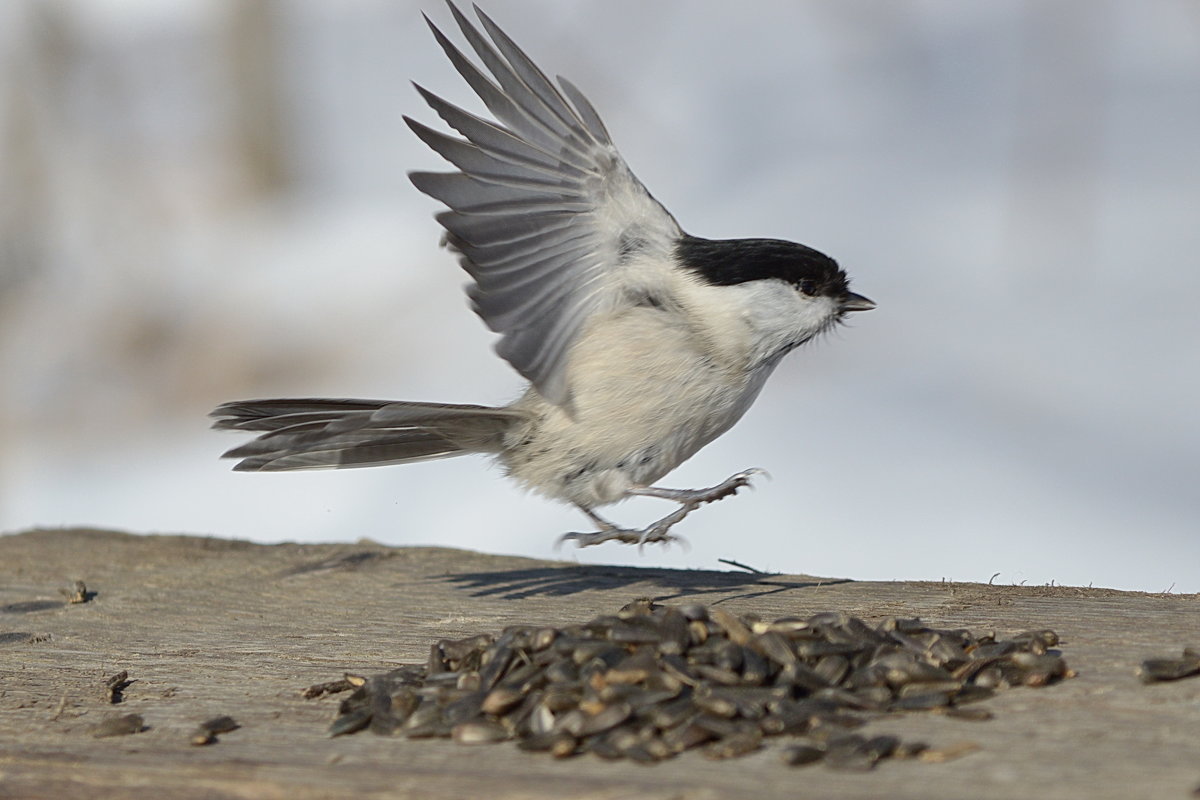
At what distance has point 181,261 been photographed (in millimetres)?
6812

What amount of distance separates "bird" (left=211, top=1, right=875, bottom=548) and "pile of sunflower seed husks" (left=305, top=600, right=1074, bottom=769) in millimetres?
673

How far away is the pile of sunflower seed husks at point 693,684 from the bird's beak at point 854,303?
1.05 metres

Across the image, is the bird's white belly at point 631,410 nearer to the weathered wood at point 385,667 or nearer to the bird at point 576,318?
the bird at point 576,318

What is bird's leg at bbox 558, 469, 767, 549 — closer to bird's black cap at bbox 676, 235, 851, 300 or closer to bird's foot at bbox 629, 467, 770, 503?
bird's foot at bbox 629, 467, 770, 503

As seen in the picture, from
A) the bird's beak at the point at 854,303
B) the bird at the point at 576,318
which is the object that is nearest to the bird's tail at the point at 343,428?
the bird at the point at 576,318

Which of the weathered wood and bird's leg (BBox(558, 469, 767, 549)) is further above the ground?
bird's leg (BBox(558, 469, 767, 549))

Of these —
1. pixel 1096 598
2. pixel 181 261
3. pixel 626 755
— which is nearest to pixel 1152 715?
pixel 626 755

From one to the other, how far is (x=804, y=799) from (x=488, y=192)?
1511 mm

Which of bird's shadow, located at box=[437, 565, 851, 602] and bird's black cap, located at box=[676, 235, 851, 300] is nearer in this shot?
bird's black cap, located at box=[676, 235, 851, 300]

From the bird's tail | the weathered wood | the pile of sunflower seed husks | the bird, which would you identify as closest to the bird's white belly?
the bird

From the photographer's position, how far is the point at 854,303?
10.2 ft

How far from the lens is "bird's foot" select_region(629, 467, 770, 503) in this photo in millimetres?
2752

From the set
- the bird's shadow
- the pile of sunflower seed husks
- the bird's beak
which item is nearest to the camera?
the pile of sunflower seed husks

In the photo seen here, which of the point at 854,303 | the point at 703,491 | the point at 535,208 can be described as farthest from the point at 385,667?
the point at 854,303
